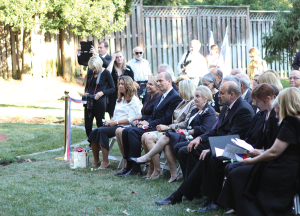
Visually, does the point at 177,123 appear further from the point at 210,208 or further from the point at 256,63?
the point at 256,63

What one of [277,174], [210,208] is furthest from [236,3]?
[277,174]

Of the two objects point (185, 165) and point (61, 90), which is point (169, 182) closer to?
point (185, 165)

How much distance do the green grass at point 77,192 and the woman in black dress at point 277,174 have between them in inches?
25.7

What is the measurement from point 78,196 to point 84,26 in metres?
11.5

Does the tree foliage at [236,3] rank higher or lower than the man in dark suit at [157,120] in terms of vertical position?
higher

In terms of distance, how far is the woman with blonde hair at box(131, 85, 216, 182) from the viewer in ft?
17.8

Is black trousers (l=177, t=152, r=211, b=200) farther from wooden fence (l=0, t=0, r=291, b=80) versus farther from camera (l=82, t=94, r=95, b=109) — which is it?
wooden fence (l=0, t=0, r=291, b=80)

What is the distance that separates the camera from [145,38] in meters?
16.8

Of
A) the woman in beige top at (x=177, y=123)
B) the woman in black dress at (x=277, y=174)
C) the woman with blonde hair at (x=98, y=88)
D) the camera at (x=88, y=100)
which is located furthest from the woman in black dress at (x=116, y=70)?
the woman in black dress at (x=277, y=174)

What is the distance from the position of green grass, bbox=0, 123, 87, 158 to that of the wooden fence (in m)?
6.22

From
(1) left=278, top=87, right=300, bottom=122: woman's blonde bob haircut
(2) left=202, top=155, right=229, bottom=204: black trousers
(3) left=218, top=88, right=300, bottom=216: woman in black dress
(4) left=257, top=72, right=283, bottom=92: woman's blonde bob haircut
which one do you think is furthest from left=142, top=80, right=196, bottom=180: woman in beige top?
(1) left=278, top=87, right=300, bottom=122: woman's blonde bob haircut

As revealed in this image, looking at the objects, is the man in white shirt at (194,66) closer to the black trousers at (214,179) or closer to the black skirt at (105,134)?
the black skirt at (105,134)

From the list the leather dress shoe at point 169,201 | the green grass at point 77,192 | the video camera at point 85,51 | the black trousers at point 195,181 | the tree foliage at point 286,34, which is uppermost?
the tree foliage at point 286,34

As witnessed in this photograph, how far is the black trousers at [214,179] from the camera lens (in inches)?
171
